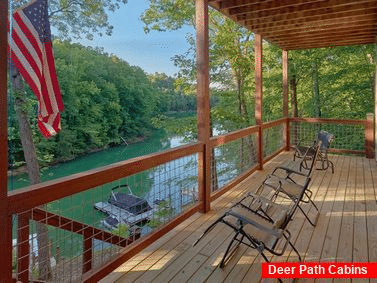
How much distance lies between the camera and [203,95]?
371cm

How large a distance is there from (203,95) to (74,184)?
2.11 meters

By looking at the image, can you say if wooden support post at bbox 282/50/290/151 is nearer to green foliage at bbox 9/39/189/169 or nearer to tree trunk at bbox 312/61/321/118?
tree trunk at bbox 312/61/321/118

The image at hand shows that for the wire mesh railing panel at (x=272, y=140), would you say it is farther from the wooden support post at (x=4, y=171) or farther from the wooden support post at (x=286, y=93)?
the wooden support post at (x=4, y=171)

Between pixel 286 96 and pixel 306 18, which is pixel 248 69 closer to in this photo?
pixel 286 96

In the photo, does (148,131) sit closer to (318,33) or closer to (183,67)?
(183,67)

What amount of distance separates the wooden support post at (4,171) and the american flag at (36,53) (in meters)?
0.95

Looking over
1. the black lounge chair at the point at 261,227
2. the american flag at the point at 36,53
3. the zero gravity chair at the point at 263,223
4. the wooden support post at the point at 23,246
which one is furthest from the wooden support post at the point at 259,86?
the wooden support post at the point at 23,246

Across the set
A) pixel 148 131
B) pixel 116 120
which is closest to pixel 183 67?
pixel 116 120

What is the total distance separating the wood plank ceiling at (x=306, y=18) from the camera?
425cm

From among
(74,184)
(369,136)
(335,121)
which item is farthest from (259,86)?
(74,184)

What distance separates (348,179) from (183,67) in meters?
7.96

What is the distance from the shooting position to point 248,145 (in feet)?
21.7

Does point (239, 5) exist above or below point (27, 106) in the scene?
above

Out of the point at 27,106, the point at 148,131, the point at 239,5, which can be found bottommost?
the point at 148,131
